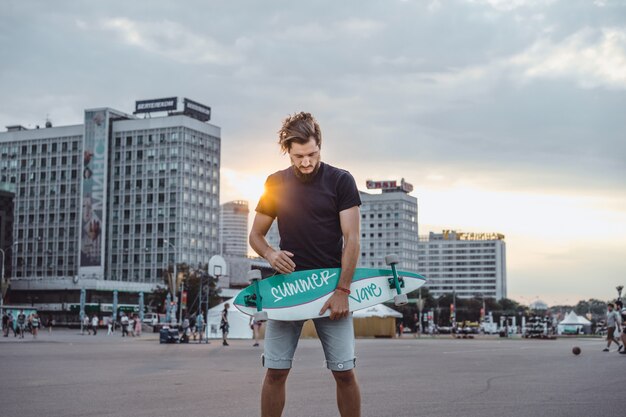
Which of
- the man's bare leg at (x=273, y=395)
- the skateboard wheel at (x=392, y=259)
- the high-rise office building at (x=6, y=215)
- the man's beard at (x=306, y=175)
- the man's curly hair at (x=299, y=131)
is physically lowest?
the man's bare leg at (x=273, y=395)

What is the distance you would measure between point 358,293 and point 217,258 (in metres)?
39.9

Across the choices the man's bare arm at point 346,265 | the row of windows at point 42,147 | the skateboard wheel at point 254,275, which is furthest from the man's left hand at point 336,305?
the row of windows at point 42,147

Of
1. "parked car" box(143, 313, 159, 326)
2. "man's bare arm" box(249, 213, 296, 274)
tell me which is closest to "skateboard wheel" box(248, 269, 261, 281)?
"man's bare arm" box(249, 213, 296, 274)

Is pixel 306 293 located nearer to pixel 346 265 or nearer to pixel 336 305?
pixel 336 305

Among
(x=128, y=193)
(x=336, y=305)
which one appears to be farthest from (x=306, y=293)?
(x=128, y=193)

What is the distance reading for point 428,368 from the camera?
15.4 meters

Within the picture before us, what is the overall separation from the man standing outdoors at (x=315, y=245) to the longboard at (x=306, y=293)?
69 mm

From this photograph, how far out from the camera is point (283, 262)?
197 inches

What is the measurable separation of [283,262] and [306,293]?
24cm

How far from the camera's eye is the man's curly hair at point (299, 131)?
5082 mm

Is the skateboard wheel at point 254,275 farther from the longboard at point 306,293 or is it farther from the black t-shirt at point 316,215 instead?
the black t-shirt at point 316,215

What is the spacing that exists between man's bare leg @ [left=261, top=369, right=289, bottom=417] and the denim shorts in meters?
0.05

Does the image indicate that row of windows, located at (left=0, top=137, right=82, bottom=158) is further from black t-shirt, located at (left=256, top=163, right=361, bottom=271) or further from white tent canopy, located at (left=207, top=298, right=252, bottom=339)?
black t-shirt, located at (left=256, top=163, right=361, bottom=271)

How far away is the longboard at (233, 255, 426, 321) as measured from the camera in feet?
16.4
